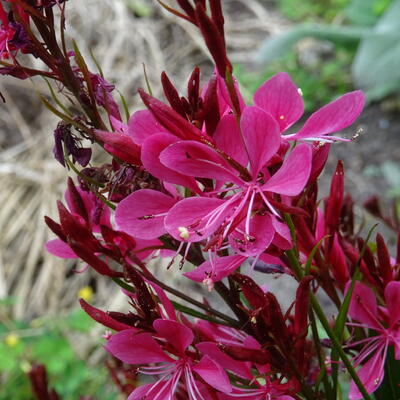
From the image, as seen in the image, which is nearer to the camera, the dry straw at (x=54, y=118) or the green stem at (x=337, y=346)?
the green stem at (x=337, y=346)

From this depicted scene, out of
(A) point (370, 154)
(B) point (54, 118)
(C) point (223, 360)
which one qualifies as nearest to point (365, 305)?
(C) point (223, 360)

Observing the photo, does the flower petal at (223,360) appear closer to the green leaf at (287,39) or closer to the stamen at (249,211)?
the stamen at (249,211)

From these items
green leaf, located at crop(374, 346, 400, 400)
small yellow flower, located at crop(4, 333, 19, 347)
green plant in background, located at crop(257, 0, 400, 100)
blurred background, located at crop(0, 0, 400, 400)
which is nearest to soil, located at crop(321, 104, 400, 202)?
blurred background, located at crop(0, 0, 400, 400)

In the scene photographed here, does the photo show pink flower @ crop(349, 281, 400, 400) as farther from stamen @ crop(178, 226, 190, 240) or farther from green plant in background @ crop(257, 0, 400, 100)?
green plant in background @ crop(257, 0, 400, 100)

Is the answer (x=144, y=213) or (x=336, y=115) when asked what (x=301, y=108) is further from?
(x=144, y=213)

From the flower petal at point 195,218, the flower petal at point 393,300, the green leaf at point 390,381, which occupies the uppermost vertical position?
the flower petal at point 195,218

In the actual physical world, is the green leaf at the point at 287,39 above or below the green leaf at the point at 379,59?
above

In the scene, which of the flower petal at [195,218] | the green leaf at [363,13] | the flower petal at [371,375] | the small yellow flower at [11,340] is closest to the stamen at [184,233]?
the flower petal at [195,218]
